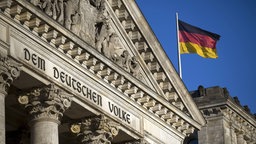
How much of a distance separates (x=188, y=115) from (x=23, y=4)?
16884 millimetres

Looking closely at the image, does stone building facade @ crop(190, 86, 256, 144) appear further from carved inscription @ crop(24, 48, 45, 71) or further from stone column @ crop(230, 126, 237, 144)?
carved inscription @ crop(24, 48, 45, 71)

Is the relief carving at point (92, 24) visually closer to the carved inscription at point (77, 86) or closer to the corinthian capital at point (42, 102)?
the carved inscription at point (77, 86)

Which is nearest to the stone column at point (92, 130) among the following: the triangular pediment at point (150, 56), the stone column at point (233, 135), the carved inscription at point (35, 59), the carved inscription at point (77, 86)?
the carved inscription at point (77, 86)

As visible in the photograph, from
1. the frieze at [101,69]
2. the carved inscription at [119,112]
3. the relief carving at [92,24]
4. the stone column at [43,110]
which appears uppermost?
the relief carving at [92,24]

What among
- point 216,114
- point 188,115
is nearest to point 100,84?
point 188,115

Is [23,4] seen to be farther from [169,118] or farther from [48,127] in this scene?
[169,118]

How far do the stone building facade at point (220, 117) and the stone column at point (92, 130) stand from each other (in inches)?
957

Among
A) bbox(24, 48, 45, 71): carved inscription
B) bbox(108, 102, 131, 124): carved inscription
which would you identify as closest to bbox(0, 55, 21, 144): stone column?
bbox(24, 48, 45, 71): carved inscription

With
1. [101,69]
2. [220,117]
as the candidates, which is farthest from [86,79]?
[220,117]

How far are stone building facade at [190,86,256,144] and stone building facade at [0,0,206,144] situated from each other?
14193mm

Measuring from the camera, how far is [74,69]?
4906 cm

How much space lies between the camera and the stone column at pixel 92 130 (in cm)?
5066

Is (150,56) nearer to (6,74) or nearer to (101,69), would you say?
(101,69)

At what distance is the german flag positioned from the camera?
6500 centimetres
